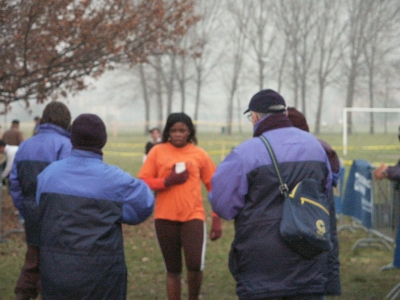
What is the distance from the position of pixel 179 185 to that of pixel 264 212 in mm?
2372

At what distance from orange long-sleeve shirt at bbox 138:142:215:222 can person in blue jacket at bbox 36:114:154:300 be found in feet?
6.40

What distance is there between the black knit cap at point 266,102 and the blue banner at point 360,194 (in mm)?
5226

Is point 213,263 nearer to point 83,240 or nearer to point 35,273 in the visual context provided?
point 35,273

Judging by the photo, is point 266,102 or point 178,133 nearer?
point 266,102

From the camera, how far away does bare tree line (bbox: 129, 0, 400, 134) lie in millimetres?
42938

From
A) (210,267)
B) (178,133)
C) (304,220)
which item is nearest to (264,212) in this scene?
(304,220)

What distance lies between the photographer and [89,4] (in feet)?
33.8

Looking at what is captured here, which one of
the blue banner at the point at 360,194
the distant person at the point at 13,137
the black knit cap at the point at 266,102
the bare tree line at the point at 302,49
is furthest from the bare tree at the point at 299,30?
the black knit cap at the point at 266,102

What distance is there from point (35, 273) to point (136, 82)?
181 ft

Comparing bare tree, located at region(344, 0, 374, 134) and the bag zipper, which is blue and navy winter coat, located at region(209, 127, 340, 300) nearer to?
the bag zipper

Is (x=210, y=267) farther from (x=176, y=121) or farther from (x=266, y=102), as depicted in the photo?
(x=266, y=102)

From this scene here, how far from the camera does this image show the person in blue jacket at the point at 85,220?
3.66 m

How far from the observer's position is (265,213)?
3578 mm

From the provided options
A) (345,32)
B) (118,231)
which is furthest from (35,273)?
(345,32)
